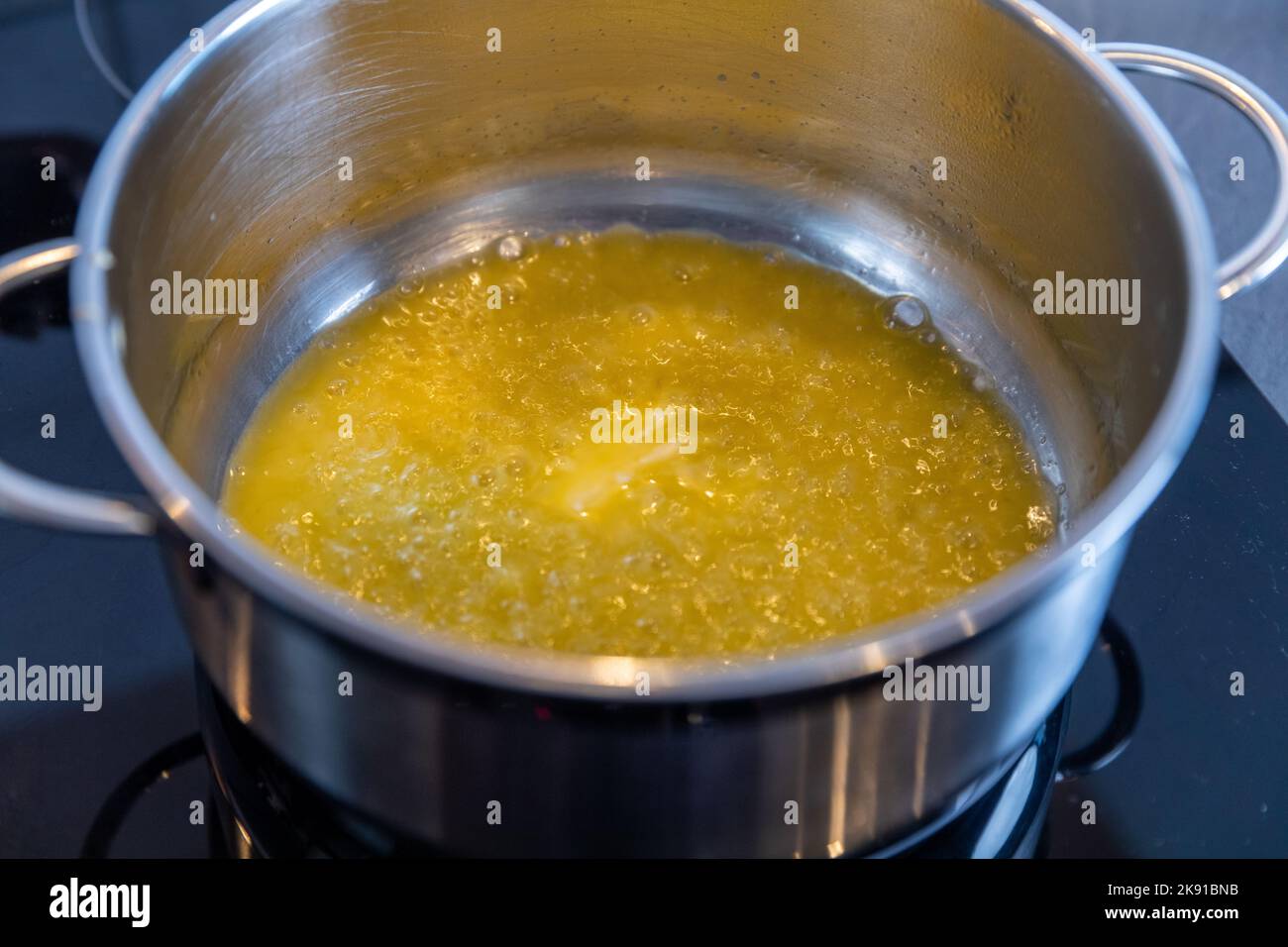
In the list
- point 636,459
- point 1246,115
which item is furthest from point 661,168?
point 1246,115

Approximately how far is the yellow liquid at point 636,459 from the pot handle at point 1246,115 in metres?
0.25

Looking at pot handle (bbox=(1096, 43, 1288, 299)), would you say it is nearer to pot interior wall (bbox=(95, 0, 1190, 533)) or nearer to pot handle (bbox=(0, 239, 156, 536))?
pot interior wall (bbox=(95, 0, 1190, 533))

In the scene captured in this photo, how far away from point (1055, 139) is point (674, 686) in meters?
0.58

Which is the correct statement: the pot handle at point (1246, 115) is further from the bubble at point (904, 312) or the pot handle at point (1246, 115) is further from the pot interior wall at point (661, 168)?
the bubble at point (904, 312)

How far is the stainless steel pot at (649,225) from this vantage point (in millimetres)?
599

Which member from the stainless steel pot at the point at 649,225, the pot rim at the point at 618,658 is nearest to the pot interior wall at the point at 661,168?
the stainless steel pot at the point at 649,225

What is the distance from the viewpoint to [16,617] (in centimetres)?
86

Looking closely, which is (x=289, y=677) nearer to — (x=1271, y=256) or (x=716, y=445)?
(x=716, y=445)

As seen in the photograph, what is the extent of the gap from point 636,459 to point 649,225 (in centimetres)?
32

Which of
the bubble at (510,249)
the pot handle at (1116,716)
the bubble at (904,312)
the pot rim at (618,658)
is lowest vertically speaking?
the pot handle at (1116,716)

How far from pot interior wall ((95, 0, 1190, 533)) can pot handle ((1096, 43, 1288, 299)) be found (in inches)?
1.5

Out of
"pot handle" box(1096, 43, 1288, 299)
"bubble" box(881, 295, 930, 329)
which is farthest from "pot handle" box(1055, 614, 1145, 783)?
"bubble" box(881, 295, 930, 329)
